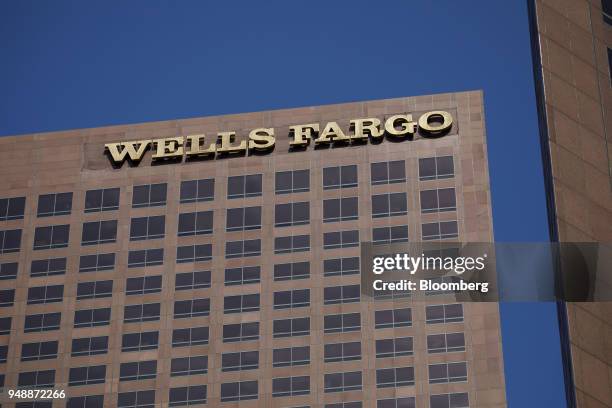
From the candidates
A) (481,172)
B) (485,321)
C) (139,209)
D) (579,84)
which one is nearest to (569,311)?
(579,84)

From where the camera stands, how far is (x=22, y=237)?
150 meters

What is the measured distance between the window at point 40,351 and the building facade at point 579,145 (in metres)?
86.7

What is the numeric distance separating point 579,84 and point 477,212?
78.6 metres

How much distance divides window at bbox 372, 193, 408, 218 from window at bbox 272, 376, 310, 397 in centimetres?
1922

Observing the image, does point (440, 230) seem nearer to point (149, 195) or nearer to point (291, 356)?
point (291, 356)

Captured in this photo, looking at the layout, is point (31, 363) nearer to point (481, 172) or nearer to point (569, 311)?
point (481, 172)

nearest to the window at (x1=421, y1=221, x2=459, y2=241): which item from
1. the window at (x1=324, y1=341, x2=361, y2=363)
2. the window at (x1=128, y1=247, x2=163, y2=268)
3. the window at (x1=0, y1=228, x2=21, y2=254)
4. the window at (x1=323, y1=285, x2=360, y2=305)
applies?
the window at (x1=323, y1=285, x2=360, y2=305)

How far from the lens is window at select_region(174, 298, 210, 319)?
14188 cm

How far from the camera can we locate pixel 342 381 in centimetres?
13425

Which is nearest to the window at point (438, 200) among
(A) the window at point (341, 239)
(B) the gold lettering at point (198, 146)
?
(A) the window at point (341, 239)

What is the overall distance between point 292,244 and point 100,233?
70.3 ft

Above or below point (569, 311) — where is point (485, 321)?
above

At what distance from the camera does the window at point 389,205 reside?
468ft

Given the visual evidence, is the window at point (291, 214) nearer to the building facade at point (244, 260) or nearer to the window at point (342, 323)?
the building facade at point (244, 260)
